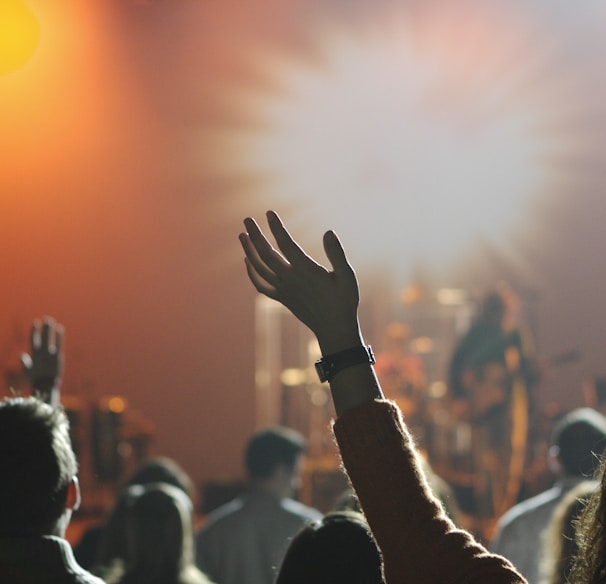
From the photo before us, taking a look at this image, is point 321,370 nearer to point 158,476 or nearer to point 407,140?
point 158,476

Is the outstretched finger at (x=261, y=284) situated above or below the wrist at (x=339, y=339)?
above

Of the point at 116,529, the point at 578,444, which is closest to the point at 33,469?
the point at 116,529

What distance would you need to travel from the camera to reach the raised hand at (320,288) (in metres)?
1.33

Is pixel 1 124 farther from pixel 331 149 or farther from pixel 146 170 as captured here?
pixel 331 149

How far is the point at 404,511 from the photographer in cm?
124

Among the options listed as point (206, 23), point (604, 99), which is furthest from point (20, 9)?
point (604, 99)

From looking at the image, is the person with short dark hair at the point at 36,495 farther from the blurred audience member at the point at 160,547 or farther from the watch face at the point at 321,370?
the blurred audience member at the point at 160,547

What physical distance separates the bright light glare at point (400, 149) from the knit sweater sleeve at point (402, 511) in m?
11.2

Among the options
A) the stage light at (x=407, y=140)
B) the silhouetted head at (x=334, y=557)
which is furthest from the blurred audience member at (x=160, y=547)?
the stage light at (x=407, y=140)

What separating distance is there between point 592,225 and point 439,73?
258 cm

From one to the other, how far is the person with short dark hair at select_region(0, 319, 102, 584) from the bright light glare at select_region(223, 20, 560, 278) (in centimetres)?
1057

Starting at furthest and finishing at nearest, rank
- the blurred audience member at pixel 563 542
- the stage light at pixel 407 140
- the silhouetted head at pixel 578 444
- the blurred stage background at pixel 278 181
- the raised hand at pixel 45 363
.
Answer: the stage light at pixel 407 140 → the blurred stage background at pixel 278 181 → the silhouetted head at pixel 578 444 → the raised hand at pixel 45 363 → the blurred audience member at pixel 563 542

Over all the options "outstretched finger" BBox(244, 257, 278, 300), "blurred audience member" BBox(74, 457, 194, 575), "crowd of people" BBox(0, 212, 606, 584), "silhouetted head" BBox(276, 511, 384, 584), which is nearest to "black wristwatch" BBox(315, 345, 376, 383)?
"crowd of people" BBox(0, 212, 606, 584)

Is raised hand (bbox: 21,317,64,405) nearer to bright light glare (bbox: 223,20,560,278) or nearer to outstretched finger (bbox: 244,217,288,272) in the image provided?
outstretched finger (bbox: 244,217,288,272)
